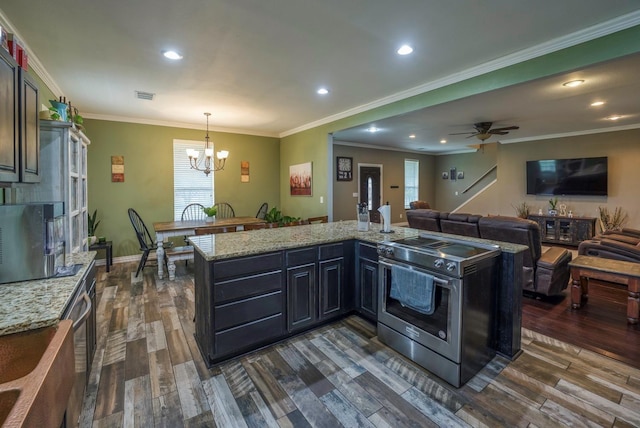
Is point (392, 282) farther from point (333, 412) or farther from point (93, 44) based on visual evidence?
point (93, 44)

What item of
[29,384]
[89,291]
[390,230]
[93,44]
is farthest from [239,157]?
[29,384]

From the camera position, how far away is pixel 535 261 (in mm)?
3500

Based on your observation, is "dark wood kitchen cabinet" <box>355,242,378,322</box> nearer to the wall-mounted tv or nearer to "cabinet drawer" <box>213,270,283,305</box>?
"cabinet drawer" <box>213,270,283,305</box>

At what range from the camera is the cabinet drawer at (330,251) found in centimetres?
279

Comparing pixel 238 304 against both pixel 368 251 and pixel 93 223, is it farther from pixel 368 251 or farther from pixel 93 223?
pixel 93 223

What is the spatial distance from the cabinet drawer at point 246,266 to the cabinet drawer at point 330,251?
44 cm

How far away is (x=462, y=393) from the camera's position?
201 cm


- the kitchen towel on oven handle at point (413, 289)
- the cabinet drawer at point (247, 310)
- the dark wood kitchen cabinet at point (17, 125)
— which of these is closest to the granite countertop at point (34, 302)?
the dark wood kitchen cabinet at point (17, 125)

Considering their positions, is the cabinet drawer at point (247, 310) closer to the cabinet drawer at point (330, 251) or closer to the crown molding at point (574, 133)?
the cabinet drawer at point (330, 251)

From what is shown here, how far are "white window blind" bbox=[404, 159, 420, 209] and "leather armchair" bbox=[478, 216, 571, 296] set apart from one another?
6.09m

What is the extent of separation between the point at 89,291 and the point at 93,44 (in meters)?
2.25

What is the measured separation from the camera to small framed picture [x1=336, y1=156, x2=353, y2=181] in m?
7.90

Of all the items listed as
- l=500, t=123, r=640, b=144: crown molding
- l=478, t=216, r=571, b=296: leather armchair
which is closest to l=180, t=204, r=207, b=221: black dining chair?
l=478, t=216, r=571, b=296: leather armchair

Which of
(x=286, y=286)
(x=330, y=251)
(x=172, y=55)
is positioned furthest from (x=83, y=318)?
(x=172, y=55)
